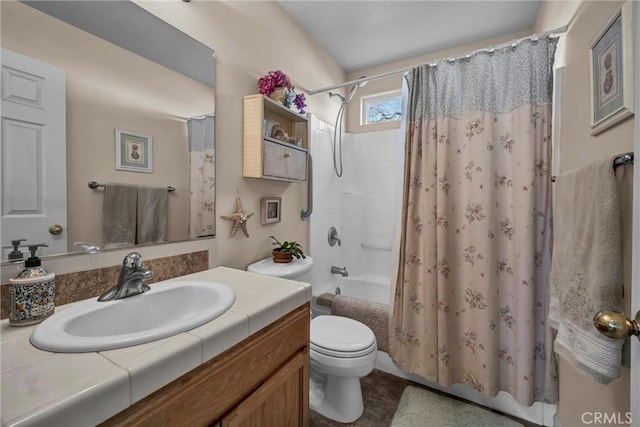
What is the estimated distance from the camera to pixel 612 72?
2.82ft

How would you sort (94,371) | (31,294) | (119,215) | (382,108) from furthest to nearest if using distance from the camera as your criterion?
(382,108)
(119,215)
(31,294)
(94,371)

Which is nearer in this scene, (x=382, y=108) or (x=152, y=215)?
(x=152, y=215)

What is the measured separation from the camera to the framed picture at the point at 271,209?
1.73 m

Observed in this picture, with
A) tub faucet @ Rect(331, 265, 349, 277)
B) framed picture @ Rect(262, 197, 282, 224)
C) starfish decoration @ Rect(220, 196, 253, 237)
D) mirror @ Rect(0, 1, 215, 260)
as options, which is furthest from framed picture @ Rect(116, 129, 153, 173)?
tub faucet @ Rect(331, 265, 349, 277)

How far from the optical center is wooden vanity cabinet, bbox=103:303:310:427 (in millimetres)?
576

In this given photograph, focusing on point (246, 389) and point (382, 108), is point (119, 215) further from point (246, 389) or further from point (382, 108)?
point (382, 108)

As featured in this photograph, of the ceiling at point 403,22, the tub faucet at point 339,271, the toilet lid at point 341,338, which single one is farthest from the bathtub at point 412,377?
the ceiling at point 403,22

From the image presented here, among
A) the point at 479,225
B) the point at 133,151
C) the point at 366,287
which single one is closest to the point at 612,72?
the point at 479,225

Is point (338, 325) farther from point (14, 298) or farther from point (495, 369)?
point (14, 298)

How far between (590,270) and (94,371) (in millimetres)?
1271

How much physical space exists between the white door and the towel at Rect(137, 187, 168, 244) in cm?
23

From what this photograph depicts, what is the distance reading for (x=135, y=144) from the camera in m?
1.04

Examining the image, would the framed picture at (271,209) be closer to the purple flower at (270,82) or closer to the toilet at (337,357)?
the toilet at (337,357)

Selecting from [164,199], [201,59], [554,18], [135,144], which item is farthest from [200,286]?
[554,18]
